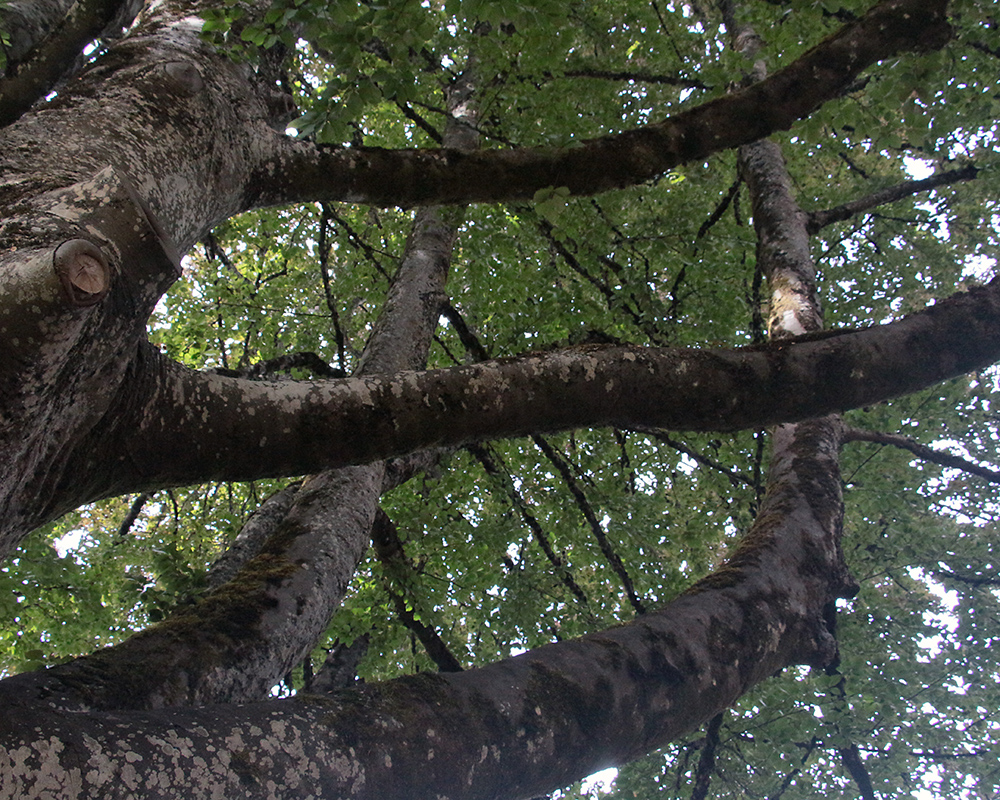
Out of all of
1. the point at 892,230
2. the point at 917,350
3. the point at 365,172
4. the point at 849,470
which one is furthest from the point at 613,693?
the point at 892,230

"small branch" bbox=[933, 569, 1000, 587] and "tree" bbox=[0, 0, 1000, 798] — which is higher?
"small branch" bbox=[933, 569, 1000, 587]

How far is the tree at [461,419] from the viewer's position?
1375 millimetres

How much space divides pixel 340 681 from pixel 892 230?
30.7ft

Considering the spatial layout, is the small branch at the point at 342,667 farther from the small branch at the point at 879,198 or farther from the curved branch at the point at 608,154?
the small branch at the point at 879,198

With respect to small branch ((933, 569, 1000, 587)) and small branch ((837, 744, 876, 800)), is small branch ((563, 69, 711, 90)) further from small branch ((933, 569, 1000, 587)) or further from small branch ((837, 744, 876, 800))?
small branch ((837, 744, 876, 800))

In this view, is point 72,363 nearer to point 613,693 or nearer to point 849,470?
point 613,693

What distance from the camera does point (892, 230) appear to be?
907 centimetres

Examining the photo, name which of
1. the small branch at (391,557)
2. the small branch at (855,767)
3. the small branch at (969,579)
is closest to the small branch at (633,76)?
the small branch at (391,557)

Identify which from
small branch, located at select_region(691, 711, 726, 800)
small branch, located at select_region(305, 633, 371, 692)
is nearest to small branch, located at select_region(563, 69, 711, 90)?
small branch, located at select_region(691, 711, 726, 800)

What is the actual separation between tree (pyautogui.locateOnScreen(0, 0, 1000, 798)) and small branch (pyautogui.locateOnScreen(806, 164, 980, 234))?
0.07 meters

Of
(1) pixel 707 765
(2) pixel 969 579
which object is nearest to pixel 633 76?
(1) pixel 707 765

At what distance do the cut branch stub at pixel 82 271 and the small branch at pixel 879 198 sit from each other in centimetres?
561

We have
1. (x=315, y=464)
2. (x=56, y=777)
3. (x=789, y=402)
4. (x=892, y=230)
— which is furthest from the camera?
(x=892, y=230)

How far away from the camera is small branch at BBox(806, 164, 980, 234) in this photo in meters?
5.48
